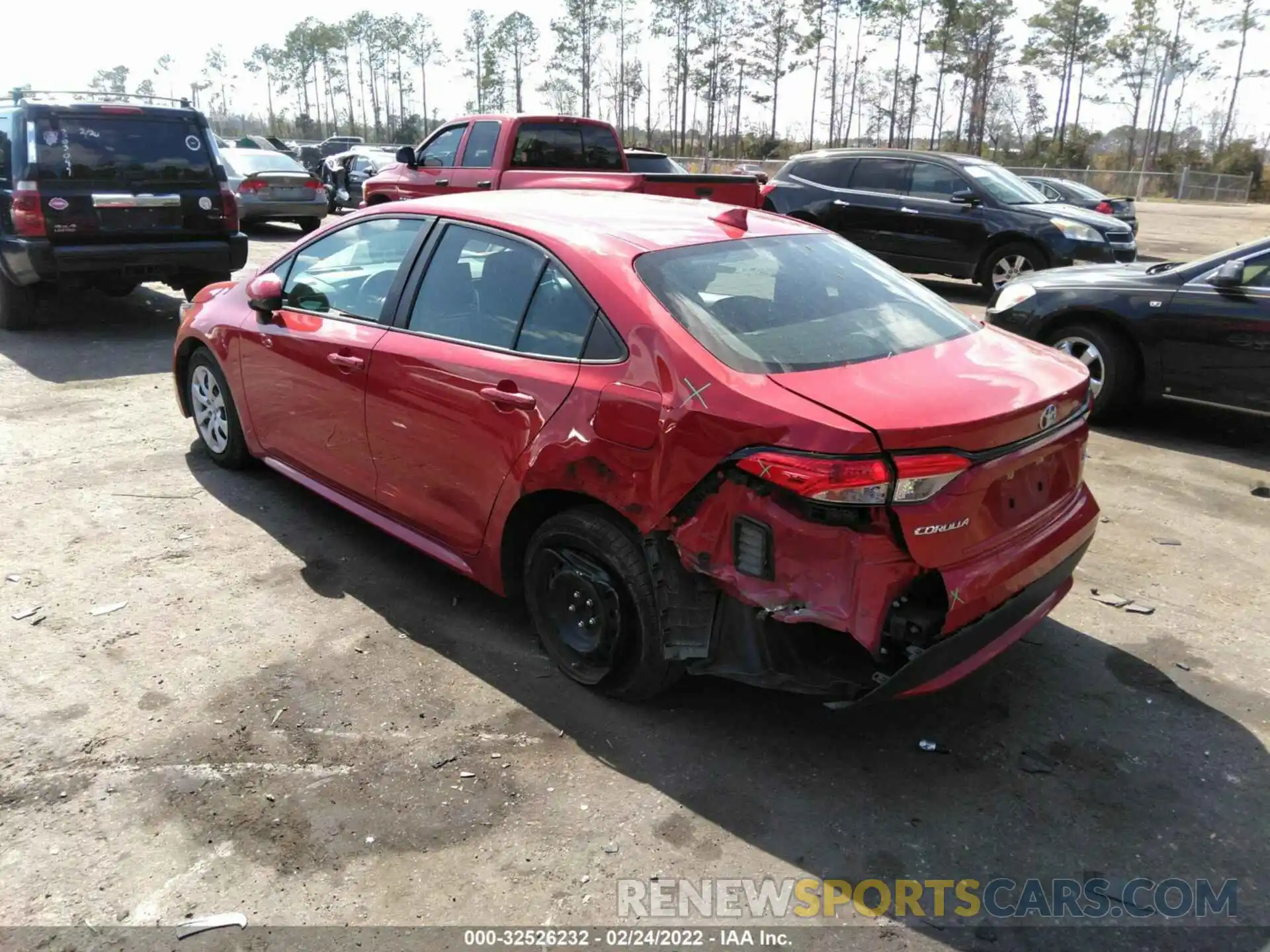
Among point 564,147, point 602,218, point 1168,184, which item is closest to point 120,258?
point 564,147

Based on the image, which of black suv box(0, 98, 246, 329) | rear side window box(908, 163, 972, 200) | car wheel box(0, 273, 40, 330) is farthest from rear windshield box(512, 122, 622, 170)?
car wheel box(0, 273, 40, 330)

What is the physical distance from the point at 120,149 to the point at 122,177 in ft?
0.82

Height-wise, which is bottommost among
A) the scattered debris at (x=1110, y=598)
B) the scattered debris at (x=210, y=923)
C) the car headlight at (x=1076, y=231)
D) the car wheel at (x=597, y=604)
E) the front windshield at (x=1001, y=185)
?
the scattered debris at (x=210, y=923)

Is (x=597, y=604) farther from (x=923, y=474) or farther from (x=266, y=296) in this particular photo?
(x=266, y=296)

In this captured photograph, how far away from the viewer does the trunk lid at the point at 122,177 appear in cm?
814

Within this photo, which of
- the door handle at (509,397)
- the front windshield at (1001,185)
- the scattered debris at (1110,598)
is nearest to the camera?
the door handle at (509,397)

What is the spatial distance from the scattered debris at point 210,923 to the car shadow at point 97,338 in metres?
6.33

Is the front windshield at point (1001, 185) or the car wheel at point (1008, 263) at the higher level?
the front windshield at point (1001, 185)

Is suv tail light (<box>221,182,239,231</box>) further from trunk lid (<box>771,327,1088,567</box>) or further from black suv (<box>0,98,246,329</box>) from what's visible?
trunk lid (<box>771,327,1088,567</box>)

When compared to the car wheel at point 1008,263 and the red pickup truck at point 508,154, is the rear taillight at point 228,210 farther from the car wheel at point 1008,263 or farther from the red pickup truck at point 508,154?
the car wheel at point 1008,263

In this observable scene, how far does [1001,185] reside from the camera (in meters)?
12.0

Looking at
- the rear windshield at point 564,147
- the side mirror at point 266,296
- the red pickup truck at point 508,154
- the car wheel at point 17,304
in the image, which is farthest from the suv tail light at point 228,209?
the side mirror at point 266,296

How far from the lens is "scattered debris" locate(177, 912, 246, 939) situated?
241cm

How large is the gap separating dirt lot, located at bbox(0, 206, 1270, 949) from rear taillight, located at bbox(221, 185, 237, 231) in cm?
522
